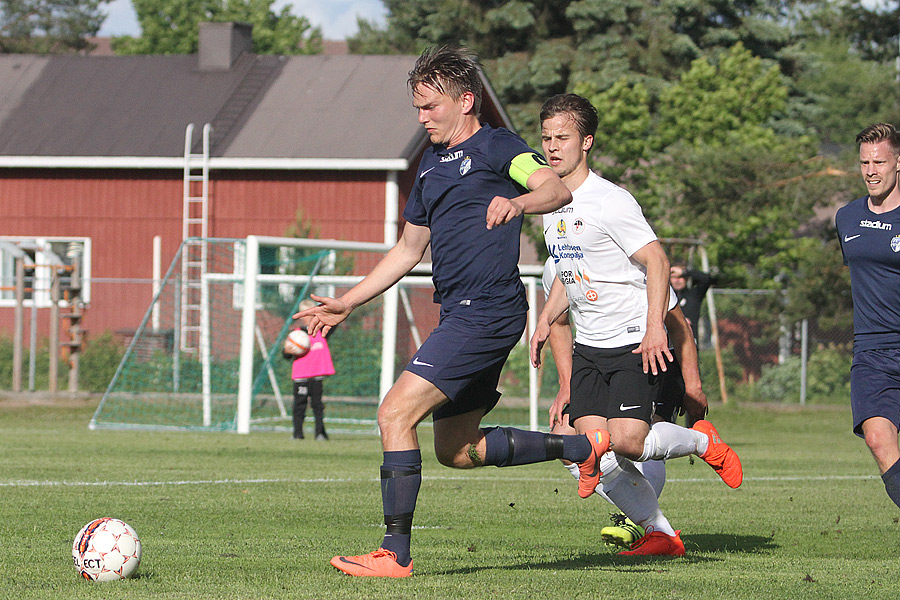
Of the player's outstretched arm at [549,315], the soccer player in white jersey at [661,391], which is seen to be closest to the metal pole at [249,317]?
the soccer player in white jersey at [661,391]

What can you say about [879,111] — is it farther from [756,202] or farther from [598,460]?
[598,460]

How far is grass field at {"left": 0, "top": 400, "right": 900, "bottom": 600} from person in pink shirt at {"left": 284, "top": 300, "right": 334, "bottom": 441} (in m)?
1.70

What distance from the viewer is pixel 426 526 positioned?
797 cm

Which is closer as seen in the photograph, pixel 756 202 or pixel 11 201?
pixel 756 202

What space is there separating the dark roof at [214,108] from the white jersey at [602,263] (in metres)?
20.7

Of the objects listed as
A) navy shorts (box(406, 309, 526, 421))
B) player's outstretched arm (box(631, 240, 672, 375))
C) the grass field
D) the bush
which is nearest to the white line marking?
the grass field

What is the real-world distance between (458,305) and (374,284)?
536 millimetres

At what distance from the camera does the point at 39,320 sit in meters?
29.7

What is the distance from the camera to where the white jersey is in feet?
21.4

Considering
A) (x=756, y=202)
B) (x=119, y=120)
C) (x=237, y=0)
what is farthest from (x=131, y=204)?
(x=237, y=0)

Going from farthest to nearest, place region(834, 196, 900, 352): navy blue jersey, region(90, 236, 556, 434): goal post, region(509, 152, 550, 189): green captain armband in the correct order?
region(90, 236, 556, 434): goal post
region(834, 196, 900, 352): navy blue jersey
region(509, 152, 550, 189): green captain armband

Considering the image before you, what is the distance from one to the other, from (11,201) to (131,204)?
2.99 meters

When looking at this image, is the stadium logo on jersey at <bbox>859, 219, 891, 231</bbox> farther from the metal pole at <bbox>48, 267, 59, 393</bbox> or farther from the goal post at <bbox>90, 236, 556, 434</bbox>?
the metal pole at <bbox>48, 267, 59, 393</bbox>

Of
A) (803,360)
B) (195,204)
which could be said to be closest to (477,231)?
(803,360)
